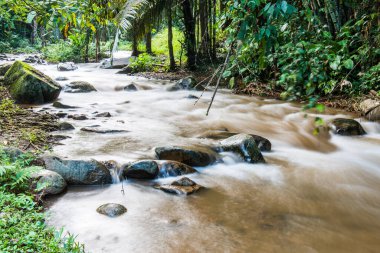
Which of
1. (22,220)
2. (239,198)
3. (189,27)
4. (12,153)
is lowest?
(239,198)

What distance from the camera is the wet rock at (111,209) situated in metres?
3.13

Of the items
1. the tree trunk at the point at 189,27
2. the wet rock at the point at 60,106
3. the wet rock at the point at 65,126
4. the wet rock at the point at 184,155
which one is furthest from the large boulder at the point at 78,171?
the tree trunk at the point at 189,27

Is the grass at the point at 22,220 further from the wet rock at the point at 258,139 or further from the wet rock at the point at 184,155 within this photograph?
the wet rock at the point at 258,139

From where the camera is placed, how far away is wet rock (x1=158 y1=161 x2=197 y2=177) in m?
3.98

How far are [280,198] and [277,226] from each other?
2.21ft

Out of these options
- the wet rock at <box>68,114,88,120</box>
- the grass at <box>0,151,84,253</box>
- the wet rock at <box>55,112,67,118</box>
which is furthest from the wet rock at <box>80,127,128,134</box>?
the grass at <box>0,151,84,253</box>

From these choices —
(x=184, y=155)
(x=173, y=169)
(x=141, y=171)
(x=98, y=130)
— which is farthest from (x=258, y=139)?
(x=98, y=130)

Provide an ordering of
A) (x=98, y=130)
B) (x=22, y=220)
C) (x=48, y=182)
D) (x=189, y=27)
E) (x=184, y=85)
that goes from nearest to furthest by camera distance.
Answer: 1. (x=22, y=220)
2. (x=48, y=182)
3. (x=98, y=130)
4. (x=184, y=85)
5. (x=189, y=27)

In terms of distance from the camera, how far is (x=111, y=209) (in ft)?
10.4

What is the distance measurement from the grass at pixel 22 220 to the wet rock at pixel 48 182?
0.27 feet

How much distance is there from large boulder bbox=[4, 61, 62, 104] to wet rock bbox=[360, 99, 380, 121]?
6.54 meters

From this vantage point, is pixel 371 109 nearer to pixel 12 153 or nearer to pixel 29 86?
pixel 12 153

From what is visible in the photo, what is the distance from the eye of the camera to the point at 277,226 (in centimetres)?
306

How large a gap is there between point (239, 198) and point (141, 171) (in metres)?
1.10
